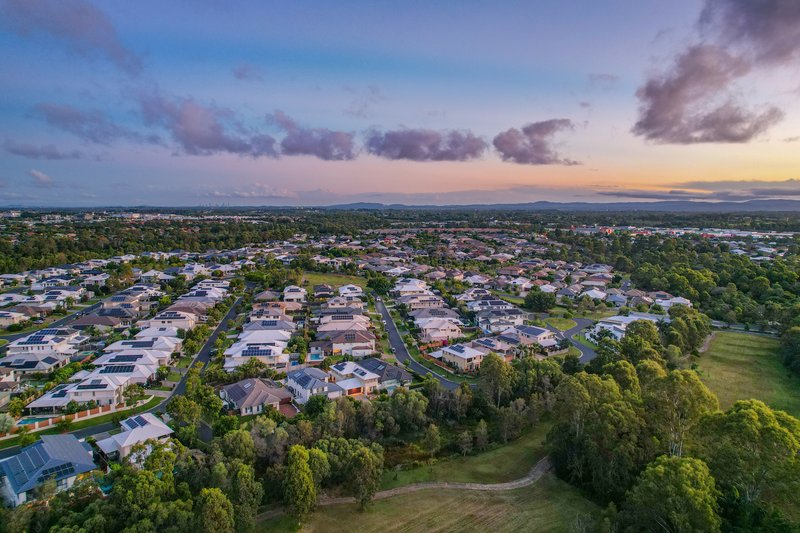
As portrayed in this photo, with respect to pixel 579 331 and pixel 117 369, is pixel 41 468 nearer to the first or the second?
pixel 117 369

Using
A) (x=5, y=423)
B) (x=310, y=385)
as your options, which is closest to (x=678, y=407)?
(x=310, y=385)

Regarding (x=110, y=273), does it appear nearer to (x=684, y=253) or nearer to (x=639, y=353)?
(x=639, y=353)

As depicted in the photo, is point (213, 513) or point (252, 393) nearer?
point (213, 513)

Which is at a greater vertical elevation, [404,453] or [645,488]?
[645,488]

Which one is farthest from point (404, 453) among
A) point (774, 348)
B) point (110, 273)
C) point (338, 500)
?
point (110, 273)

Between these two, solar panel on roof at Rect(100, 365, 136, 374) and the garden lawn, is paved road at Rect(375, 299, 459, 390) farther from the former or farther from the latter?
solar panel on roof at Rect(100, 365, 136, 374)
